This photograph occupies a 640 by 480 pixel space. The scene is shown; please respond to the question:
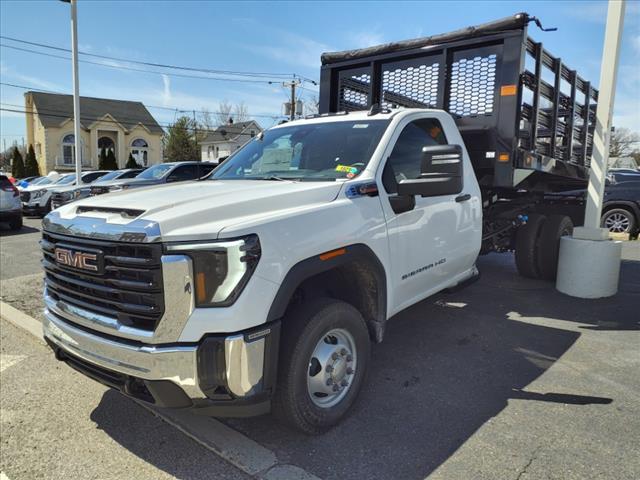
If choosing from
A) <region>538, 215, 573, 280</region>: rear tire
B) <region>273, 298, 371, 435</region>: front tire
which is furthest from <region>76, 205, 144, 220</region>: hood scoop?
<region>538, 215, 573, 280</region>: rear tire

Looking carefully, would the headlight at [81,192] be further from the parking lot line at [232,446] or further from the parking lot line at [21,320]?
the parking lot line at [232,446]

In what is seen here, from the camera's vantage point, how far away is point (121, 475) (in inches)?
101

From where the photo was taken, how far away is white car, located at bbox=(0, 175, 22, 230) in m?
12.2

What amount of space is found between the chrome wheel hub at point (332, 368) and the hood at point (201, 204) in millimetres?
825

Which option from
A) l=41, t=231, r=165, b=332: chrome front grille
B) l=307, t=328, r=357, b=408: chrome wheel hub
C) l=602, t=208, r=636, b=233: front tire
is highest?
l=41, t=231, r=165, b=332: chrome front grille

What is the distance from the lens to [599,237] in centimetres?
602

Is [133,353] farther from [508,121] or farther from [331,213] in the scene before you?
[508,121]

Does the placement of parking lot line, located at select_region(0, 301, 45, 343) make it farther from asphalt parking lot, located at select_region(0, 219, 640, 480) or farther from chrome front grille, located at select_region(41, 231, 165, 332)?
chrome front grille, located at select_region(41, 231, 165, 332)

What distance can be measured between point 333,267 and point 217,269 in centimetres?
79

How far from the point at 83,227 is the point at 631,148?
81428mm

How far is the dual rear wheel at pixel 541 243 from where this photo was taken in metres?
6.55

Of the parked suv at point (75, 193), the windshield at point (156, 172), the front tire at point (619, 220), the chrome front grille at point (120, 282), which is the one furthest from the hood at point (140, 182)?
the front tire at point (619, 220)

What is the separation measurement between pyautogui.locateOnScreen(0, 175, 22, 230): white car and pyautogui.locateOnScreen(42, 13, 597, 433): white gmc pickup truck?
10549mm

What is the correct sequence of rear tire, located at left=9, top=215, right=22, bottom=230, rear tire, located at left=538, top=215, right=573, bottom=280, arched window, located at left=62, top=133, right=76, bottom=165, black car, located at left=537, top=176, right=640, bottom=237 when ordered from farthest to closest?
arched window, located at left=62, top=133, right=76, bottom=165 → rear tire, located at left=9, top=215, right=22, bottom=230 → black car, located at left=537, top=176, right=640, bottom=237 → rear tire, located at left=538, top=215, right=573, bottom=280
